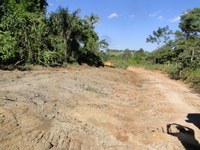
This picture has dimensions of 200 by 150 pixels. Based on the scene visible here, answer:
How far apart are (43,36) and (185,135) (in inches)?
617

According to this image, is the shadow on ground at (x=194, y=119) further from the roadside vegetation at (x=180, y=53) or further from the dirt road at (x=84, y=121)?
the roadside vegetation at (x=180, y=53)

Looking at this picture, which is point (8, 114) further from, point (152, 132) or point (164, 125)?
point (164, 125)

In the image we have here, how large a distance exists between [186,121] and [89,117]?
2.80m

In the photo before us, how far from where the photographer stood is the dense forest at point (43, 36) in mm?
16828

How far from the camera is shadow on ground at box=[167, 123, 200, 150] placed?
5.82 meters

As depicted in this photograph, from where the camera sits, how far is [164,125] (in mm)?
7188

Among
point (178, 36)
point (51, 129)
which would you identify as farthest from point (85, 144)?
point (178, 36)

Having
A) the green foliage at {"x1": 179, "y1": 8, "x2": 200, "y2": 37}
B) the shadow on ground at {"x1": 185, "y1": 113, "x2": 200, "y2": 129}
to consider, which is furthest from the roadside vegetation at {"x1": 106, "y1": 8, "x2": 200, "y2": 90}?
the shadow on ground at {"x1": 185, "y1": 113, "x2": 200, "y2": 129}

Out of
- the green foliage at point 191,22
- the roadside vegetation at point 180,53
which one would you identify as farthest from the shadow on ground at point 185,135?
the green foliage at point 191,22

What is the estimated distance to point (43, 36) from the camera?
2014 centimetres

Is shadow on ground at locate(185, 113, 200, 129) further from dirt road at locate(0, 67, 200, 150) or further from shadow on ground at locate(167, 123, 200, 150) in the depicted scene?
shadow on ground at locate(167, 123, 200, 150)

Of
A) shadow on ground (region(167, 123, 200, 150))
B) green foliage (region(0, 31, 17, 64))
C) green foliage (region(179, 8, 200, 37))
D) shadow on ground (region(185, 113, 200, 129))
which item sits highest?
green foliage (region(179, 8, 200, 37))

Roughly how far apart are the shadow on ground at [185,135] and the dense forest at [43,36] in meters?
11.2

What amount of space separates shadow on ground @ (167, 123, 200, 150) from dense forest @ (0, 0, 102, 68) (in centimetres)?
1115
